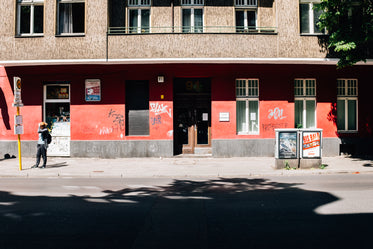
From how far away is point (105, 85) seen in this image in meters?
14.6

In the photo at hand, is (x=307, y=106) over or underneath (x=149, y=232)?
over

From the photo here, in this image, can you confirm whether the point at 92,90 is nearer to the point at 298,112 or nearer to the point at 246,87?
the point at 246,87

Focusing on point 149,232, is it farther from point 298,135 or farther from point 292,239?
point 298,135

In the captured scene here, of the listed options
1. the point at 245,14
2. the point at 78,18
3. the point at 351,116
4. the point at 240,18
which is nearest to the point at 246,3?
the point at 245,14

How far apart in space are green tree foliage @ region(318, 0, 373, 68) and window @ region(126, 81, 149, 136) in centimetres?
802

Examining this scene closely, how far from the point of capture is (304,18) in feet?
46.0

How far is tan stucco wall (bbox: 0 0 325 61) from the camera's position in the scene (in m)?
13.5

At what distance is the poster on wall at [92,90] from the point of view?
48.0 ft

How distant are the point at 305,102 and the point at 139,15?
8646mm

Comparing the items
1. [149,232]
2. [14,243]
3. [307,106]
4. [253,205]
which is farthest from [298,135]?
[14,243]

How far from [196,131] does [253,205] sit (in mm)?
9228

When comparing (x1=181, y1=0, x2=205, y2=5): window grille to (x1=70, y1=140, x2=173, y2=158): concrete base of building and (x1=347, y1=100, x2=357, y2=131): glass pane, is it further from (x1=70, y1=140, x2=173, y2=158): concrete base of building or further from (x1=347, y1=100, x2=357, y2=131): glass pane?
(x1=347, y1=100, x2=357, y2=131): glass pane

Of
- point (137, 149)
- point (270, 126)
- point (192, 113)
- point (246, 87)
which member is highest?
point (246, 87)

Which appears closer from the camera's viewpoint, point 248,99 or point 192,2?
point 192,2
